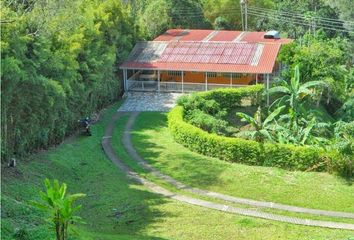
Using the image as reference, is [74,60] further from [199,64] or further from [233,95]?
[199,64]

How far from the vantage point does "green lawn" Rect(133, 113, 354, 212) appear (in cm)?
2356

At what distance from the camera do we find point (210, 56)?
42.0 meters

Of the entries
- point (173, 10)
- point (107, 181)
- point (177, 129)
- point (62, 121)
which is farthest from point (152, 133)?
point (173, 10)

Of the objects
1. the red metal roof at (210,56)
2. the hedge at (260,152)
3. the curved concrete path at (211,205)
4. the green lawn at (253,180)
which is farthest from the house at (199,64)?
the curved concrete path at (211,205)

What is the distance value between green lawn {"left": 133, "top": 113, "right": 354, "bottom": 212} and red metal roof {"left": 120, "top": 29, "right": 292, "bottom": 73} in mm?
12021

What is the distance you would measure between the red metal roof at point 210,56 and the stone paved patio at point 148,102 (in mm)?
→ 2170

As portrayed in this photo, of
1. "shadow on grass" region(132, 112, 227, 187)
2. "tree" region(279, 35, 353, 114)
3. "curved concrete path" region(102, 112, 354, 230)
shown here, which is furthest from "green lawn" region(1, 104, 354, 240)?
"tree" region(279, 35, 353, 114)

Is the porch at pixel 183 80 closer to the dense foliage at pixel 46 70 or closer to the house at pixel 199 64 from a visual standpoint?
the house at pixel 199 64

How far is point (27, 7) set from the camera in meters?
27.4

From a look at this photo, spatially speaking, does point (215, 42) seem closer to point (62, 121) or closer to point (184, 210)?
point (62, 121)

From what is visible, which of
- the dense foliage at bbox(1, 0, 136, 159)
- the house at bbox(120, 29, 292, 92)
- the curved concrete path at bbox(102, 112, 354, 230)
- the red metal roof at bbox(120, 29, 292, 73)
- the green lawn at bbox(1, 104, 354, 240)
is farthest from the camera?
the house at bbox(120, 29, 292, 92)

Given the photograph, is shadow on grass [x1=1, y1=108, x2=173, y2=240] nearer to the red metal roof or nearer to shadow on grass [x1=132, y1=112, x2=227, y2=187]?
shadow on grass [x1=132, y1=112, x2=227, y2=187]

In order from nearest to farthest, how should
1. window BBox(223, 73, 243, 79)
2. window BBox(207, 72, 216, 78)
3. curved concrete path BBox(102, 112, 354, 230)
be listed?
curved concrete path BBox(102, 112, 354, 230)
window BBox(223, 73, 243, 79)
window BBox(207, 72, 216, 78)

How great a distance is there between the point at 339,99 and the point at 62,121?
23.8 m
